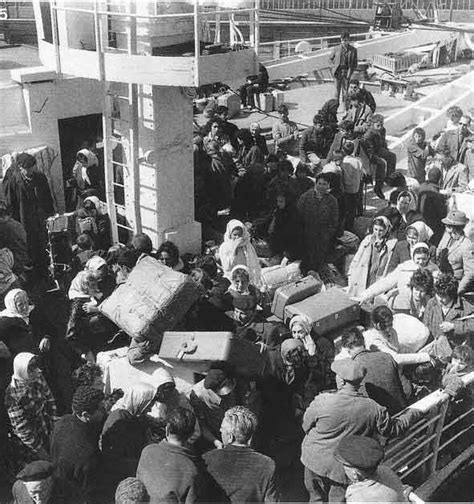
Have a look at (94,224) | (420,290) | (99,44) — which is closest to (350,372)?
(420,290)

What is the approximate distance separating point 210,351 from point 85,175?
4868 millimetres

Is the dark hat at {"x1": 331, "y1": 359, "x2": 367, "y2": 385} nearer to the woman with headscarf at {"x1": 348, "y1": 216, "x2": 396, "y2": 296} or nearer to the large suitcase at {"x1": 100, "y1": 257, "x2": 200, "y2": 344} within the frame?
the large suitcase at {"x1": 100, "y1": 257, "x2": 200, "y2": 344}

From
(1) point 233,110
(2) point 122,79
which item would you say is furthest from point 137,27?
(1) point 233,110

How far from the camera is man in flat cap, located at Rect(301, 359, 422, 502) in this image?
4871 millimetres

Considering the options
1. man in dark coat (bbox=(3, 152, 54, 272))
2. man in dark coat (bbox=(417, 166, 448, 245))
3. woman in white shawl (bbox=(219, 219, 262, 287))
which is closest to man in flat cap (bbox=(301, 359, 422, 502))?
woman in white shawl (bbox=(219, 219, 262, 287))

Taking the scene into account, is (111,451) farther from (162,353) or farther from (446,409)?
(446,409)

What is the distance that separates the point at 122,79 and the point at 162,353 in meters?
3.70

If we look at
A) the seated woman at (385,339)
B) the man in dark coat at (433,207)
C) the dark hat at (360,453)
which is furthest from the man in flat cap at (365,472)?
the man in dark coat at (433,207)

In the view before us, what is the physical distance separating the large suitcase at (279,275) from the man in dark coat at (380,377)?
110 inches

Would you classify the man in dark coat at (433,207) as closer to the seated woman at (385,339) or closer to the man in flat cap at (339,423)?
the seated woman at (385,339)

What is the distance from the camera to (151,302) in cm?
664

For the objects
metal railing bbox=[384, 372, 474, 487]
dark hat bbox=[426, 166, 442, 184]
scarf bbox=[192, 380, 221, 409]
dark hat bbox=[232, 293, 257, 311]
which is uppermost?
dark hat bbox=[426, 166, 442, 184]

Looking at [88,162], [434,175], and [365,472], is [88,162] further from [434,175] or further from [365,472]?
[365,472]

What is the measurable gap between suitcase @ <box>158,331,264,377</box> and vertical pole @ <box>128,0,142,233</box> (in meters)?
3.43
